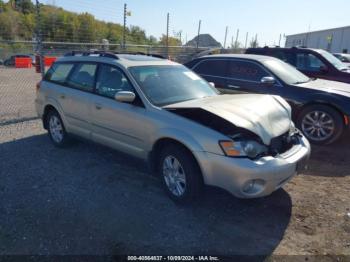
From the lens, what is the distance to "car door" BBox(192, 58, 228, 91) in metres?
6.65

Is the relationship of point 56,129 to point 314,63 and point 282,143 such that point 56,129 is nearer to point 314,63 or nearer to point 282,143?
point 282,143

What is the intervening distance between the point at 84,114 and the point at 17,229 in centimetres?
205

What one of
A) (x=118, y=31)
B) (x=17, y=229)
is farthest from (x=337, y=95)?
(x=118, y=31)

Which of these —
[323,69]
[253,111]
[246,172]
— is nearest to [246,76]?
[323,69]

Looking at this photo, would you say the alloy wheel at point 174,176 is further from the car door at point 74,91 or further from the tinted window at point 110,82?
the car door at point 74,91

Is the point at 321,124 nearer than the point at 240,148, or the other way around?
the point at 240,148

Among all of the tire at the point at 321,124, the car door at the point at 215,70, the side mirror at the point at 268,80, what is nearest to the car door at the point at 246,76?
the car door at the point at 215,70

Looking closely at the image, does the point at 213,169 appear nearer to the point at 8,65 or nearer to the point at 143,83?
the point at 143,83

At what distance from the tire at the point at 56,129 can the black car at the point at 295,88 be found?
3316 mm

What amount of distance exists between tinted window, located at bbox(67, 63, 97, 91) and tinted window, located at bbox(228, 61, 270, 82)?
3.16m

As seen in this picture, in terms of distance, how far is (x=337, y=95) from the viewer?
5.43 metres

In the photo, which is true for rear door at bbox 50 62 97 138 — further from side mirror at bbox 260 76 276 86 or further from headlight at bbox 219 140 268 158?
side mirror at bbox 260 76 276 86

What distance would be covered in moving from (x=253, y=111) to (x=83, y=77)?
2733 mm

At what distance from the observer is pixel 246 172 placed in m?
2.93
